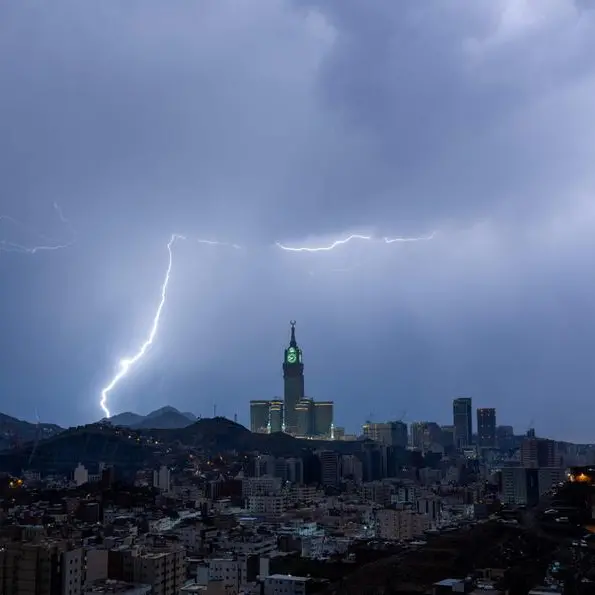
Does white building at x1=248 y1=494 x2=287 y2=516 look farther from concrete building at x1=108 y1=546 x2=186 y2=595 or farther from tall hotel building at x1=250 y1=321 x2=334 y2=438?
tall hotel building at x1=250 y1=321 x2=334 y2=438

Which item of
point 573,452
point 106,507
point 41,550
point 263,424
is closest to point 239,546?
point 41,550

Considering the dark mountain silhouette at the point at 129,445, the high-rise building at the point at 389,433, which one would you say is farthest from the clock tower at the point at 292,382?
the dark mountain silhouette at the point at 129,445

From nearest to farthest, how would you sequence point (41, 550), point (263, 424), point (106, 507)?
point (41, 550), point (106, 507), point (263, 424)

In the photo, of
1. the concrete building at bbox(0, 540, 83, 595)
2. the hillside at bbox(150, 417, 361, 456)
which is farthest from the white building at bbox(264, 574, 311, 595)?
the hillside at bbox(150, 417, 361, 456)

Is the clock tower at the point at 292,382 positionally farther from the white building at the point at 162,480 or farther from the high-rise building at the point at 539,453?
the white building at the point at 162,480

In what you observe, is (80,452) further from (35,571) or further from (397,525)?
(35,571)

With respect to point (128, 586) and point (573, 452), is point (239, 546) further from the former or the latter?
point (573, 452)

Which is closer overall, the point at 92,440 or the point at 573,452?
the point at 92,440
